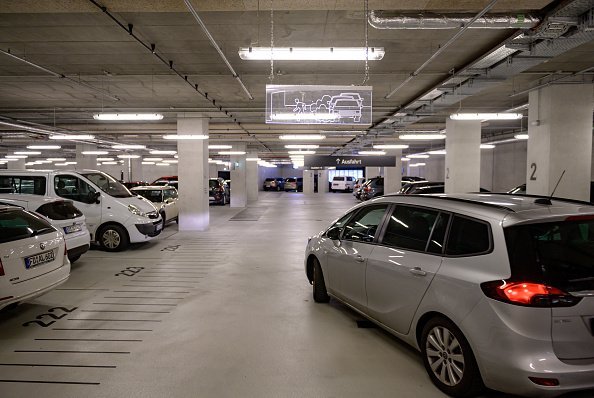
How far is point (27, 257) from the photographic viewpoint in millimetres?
4289

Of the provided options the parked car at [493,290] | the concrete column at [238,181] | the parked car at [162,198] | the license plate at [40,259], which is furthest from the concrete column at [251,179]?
the parked car at [493,290]

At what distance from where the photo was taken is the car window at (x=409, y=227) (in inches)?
132

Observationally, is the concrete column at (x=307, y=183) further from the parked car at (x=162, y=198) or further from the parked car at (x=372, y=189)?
the parked car at (x=162, y=198)

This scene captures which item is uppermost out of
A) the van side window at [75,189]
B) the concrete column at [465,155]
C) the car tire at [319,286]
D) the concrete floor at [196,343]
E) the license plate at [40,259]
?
the concrete column at [465,155]

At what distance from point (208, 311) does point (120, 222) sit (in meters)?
4.96

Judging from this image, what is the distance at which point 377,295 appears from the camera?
3.69m

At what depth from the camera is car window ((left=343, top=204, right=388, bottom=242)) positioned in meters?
4.10

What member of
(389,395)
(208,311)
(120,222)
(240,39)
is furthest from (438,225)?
(120,222)

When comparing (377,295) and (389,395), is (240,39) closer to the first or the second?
(377,295)

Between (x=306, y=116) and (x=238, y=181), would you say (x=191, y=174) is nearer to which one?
(x=306, y=116)

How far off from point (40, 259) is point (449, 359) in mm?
4419

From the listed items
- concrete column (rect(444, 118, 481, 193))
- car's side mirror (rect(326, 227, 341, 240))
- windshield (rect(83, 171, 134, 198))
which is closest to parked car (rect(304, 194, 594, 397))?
car's side mirror (rect(326, 227, 341, 240))

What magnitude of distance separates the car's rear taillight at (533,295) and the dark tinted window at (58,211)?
22.4 feet

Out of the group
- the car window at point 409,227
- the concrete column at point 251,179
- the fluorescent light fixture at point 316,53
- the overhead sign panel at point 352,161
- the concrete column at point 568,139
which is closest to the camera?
the car window at point 409,227
